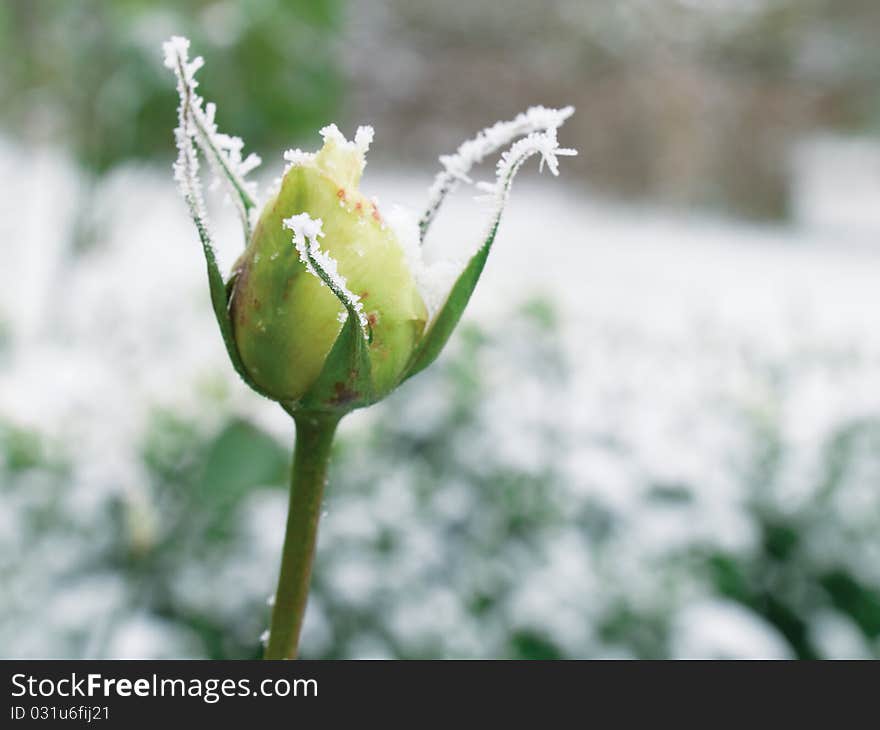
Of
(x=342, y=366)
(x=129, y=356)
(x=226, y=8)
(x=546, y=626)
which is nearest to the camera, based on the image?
(x=342, y=366)

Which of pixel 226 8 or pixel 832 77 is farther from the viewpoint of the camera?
pixel 832 77

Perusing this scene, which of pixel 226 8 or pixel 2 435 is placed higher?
pixel 226 8

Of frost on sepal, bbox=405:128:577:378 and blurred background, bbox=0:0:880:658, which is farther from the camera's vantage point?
blurred background, bbox=0:0:880:658

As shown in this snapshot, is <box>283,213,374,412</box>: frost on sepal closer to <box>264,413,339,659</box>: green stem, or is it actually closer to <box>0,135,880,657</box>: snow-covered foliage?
<box>264,413,339,659</box>: green stem

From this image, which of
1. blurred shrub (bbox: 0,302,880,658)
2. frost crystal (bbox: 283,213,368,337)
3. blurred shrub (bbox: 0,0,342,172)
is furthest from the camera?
blurred shrub (bbox: 0,0,342,172)

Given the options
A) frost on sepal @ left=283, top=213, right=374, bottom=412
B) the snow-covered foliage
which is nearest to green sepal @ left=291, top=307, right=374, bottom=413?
Answer: frost on sepal @ left=283, top=213, right=374, bottom=412

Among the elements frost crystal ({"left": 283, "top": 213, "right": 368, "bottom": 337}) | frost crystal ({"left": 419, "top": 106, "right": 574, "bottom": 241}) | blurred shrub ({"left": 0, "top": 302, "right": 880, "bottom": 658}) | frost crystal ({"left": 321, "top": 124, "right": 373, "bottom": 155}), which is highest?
blurred shrub ({"left": 0, "top": 302, "right": 880, "bottom": 658})

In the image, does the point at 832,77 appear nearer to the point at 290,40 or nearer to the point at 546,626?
the point at 290,40

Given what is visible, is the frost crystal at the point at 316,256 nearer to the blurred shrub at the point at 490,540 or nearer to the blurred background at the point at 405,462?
the blurred background at the point at 405,462
